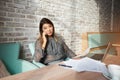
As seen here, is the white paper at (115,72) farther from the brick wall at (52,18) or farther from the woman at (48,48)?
the brick wall at (52,18)

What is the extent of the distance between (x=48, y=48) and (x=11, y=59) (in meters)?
0.65

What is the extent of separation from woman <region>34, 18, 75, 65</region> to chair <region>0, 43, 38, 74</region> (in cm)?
30

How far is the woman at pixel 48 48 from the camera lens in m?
2.80

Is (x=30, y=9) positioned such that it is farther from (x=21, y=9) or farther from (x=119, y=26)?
(x=119, y=26)

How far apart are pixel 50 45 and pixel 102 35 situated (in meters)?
2.48

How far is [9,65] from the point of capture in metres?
2.56

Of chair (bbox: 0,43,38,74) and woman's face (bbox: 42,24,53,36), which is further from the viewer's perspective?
woman's face (bbox: 42,24,53,36)

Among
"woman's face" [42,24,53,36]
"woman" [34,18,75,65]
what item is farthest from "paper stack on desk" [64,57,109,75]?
"woman's face" [42,24,53,36]

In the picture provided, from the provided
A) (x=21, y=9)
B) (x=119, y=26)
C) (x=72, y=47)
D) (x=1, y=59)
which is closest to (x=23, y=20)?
(x=21, y=9)

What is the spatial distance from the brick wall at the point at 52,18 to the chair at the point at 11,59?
190 mm

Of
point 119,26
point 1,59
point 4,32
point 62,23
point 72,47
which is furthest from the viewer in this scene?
point 119,26

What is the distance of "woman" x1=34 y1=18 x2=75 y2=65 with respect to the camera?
2805 mm

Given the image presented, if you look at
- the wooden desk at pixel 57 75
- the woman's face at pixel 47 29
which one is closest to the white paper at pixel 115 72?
the wooden desk at pixel 57 75

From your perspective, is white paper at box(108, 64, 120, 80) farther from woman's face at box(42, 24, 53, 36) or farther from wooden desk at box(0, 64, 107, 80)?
woman's face at box(42, 24, 53, 36)
